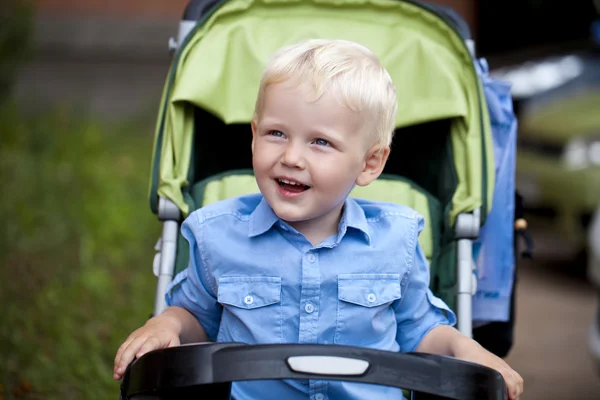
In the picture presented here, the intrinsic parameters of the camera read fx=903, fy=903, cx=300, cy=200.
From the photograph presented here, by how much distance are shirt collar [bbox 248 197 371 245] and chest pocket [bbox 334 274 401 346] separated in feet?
0.36

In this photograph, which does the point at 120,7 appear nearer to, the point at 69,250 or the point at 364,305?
the point at 69,250

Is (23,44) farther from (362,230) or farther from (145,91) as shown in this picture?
(362,230)

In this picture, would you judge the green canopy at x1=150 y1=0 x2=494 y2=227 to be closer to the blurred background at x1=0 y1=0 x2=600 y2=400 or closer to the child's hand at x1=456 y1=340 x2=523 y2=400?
the child's hand at x1=456 y1=340 x2=523 y2=400

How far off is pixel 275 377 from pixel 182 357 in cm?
22

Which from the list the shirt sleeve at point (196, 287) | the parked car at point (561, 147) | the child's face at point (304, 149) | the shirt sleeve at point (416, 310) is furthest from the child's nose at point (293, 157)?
the parked car at point (561, 147)

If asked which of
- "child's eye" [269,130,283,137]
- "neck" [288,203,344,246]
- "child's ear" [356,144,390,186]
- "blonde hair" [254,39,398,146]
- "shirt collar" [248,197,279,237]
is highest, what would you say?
"blonde hair" [254,39,398,146]

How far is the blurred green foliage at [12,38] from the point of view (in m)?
6.78

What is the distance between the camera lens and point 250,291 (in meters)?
2.36

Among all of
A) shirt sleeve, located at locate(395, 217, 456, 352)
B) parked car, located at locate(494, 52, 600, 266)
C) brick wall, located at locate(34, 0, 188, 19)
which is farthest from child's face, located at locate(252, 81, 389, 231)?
brick wall, located at locate(34, 0, 188, 19)

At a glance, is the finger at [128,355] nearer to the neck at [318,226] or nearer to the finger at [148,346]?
the finger at [148,346]

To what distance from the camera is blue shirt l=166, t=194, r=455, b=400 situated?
2.34 meters

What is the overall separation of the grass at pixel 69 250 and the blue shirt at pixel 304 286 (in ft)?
5.28

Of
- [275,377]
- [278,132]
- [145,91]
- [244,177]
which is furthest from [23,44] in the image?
[275,377]

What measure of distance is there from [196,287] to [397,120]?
96 centimetres
